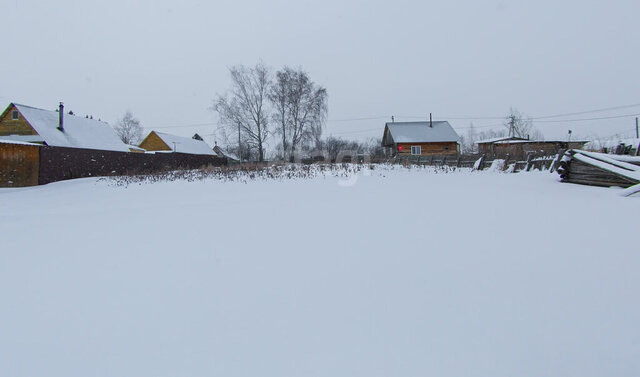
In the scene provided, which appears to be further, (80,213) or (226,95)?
(226,95)

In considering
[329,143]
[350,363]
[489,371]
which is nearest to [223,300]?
[350,363]

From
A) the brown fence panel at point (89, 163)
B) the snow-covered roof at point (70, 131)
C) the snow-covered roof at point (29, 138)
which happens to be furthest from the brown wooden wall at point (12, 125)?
the brown fence panel at point (89, 163)

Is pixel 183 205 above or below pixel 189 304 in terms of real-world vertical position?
above

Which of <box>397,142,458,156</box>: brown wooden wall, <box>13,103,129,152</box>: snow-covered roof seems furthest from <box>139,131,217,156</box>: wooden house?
<box>397,142,458,156</box>: brown wooden wall

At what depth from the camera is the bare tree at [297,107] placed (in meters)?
30.1

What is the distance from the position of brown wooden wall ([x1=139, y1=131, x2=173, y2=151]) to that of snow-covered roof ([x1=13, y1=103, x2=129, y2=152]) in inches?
460

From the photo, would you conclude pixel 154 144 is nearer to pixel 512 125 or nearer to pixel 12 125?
pixel 12 125

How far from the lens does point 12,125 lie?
24.2m

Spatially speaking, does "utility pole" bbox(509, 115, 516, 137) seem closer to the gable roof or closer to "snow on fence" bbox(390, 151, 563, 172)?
the gable roof

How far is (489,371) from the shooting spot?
61.7 inches

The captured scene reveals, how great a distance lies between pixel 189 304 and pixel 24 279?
193 centimetres

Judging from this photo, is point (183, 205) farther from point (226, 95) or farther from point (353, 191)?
point (226, 95)

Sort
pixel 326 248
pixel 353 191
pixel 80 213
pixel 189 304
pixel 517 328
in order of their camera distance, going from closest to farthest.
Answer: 1. pixel 517 328
2. pixel 189 304
3. pixel 326 248
4. pixel 80 213
5. pixel 353 191

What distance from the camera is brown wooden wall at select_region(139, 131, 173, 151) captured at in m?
41.3
